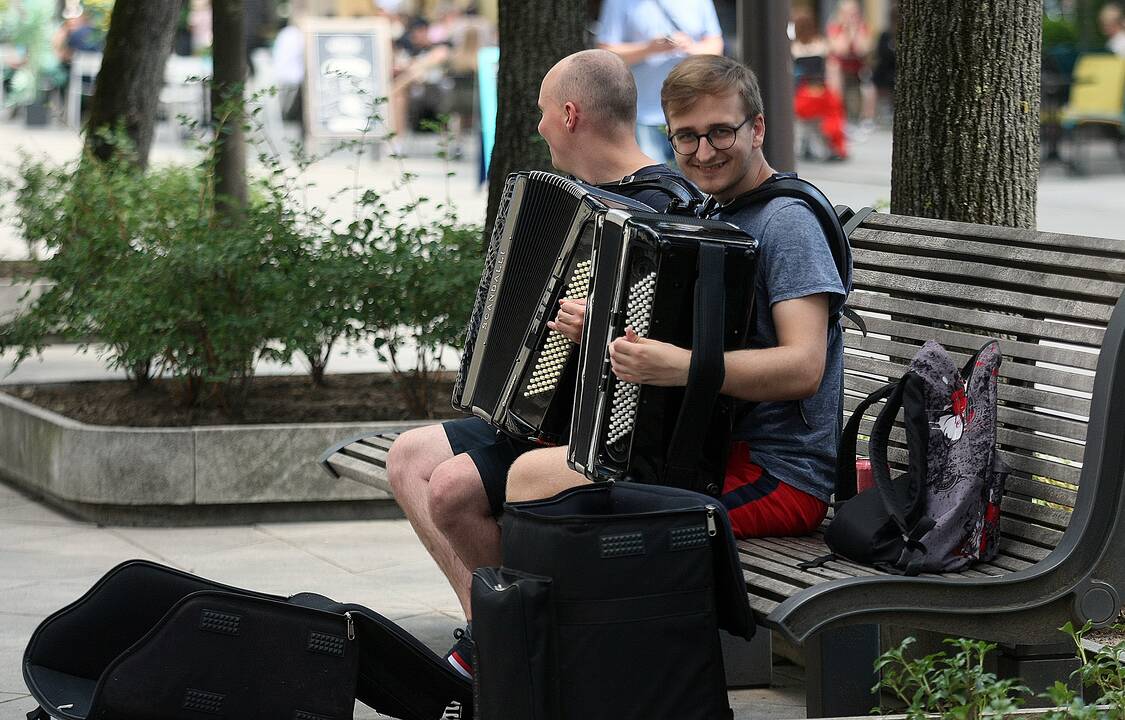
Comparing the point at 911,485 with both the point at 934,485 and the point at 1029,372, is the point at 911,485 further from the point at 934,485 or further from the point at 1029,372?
the point at 1029,372

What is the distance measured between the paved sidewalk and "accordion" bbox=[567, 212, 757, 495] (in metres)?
1.06

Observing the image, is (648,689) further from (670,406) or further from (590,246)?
(590,246)

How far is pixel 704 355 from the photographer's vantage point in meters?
3.23

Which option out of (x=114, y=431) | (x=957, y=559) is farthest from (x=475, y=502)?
(x=114, y=431)

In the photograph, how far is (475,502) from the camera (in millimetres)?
3715

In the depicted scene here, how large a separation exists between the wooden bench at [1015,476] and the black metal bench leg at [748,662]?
0.60 m

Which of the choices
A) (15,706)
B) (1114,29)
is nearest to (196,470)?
(15,706)

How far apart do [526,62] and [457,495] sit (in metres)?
3.00

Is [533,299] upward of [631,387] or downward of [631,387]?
upward

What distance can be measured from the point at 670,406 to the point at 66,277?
377 centimetres

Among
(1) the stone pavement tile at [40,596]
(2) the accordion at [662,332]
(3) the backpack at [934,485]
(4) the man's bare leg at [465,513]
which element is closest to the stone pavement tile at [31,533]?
(1) the stone pavement tile at [40,596]

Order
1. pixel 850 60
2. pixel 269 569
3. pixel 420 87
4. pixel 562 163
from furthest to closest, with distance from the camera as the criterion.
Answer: pixel 850 60
pixel 420 87
pixel 269 569
pixel 562 163

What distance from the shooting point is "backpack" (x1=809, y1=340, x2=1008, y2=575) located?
10.5 ft

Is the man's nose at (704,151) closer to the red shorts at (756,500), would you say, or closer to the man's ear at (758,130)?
the man's ear at (758,130)
